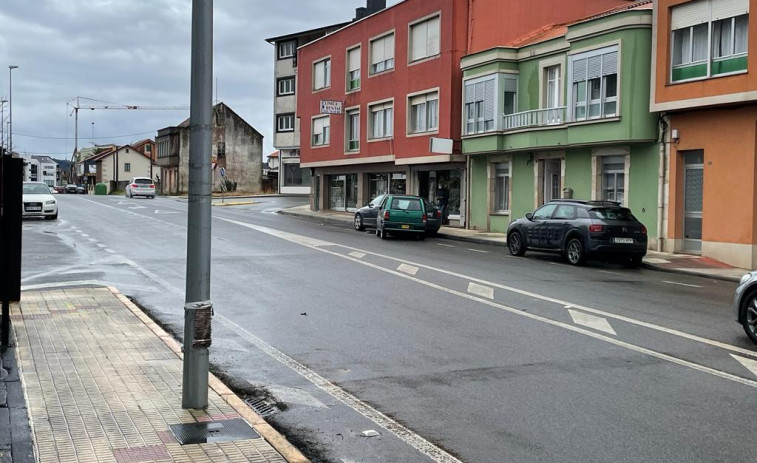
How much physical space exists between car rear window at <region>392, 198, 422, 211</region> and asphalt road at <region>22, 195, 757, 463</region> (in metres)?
8.60

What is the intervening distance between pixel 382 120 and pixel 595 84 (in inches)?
623

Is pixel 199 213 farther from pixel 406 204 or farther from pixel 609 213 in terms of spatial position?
pixel 406 204

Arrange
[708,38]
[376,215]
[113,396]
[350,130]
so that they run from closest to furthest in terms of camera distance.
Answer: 1. [113,396]
2. [708,38]
3. [376,215]
4. [350,130]

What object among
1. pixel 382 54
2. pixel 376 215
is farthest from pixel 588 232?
pixel 382 54

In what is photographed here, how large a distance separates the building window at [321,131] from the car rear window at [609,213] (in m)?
27.7

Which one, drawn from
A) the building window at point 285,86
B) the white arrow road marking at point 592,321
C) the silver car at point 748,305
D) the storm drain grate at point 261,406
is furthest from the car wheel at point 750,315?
the building window at point 285,86

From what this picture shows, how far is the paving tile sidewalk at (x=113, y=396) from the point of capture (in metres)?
5.06

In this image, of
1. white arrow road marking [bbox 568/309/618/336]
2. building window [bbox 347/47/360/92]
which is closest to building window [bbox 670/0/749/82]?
white arrow road marking [bbox 568/309/618/336]

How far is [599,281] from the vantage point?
50.4 ft

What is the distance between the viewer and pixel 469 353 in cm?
840

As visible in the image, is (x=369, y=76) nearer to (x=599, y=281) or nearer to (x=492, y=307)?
(x=599, y=281)

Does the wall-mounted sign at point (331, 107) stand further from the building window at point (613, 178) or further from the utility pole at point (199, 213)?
the utility pole at point (199, 213)

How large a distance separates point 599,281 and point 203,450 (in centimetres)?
1163

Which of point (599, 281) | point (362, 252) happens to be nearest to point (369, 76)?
point (362, 252)
